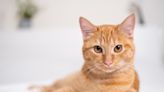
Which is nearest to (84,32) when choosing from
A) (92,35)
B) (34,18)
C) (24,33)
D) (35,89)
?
(92,35)

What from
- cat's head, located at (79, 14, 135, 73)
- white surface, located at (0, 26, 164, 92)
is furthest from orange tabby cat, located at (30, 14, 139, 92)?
white surface, located at (0, 26, 164, 92)

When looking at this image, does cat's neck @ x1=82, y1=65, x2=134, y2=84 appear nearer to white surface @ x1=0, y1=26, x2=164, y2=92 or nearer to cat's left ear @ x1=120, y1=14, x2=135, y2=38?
cat's left ear @ x1=120, y1=14, x2=135, y2=38

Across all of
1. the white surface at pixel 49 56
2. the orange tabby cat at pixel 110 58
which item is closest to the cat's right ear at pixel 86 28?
the orange tabby cat at pixel 110 58

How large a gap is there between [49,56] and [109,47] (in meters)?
0.72

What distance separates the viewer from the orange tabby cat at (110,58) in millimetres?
310

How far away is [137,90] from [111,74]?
0.14 feet

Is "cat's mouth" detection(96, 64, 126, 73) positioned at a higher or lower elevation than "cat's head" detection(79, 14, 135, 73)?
lower

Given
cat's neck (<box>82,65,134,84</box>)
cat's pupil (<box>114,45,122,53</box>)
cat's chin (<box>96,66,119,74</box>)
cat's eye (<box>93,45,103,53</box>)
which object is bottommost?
cat's neck (<box>82,65,134,84</box>)

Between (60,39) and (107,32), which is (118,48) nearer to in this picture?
(107,32)

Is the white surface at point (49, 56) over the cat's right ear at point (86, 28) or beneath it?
over

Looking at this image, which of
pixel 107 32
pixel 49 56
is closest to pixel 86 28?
pixel 107 32

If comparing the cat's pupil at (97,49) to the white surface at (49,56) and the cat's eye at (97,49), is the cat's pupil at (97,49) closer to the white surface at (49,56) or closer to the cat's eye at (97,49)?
the cat's eye at (97,49)

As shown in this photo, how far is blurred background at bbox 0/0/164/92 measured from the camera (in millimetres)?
569

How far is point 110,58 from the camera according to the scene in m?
0.31
